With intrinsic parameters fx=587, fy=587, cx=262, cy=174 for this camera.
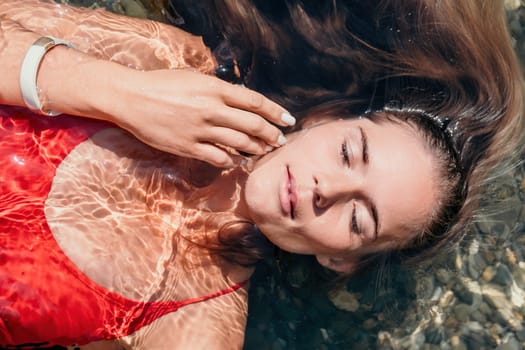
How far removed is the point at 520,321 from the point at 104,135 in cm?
346

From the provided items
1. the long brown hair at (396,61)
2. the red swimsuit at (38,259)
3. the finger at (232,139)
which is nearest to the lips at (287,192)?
the finger at (232,139)

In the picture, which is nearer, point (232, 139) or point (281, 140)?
point (232, 139)

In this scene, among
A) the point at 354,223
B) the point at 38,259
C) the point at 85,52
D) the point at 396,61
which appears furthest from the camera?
the point at 396,61

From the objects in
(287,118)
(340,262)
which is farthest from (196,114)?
(340,262)

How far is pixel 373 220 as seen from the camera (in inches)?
129

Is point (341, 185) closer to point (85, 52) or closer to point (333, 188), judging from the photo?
point (333, 188)

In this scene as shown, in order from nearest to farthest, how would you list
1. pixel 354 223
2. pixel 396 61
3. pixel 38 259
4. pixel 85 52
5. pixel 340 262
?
pixel 38 259 → pixel 354 223 → pixel 85 52 → pixel 340 262 → pixel 396 61

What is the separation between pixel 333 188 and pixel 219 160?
0.61 metres

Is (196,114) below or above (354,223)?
above

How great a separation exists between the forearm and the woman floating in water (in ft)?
0.03

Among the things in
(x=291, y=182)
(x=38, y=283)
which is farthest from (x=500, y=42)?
(x=38, y=283)

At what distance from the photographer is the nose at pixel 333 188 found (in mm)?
3061

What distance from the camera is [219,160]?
9.73ft

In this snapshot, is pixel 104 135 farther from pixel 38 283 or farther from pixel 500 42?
pixel 500 42
